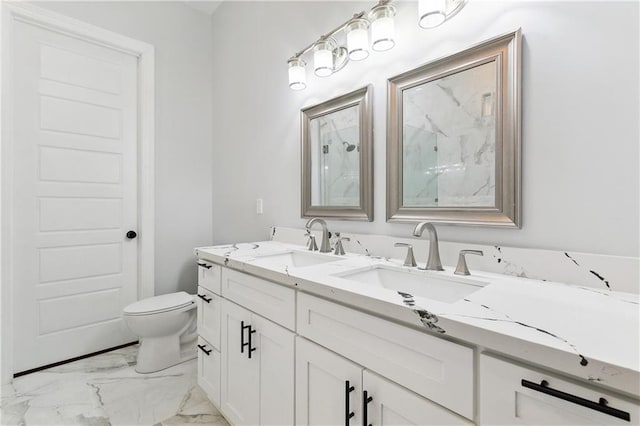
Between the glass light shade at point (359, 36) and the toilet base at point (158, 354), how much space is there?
207 cm

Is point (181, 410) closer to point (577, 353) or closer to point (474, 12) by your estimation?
point (577, 353)

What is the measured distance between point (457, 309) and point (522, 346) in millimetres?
151

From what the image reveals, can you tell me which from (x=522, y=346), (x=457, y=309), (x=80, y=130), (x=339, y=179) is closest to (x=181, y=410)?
(x=339, y=179)

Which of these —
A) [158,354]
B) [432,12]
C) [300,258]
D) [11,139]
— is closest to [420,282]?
[300,258]

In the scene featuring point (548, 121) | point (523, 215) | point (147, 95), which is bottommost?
point (523, 215)

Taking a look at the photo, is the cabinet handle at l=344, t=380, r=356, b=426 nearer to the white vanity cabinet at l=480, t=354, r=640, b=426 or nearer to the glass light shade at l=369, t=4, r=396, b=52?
the white vanity cabinet at l=480, t=354, r=640, b=426

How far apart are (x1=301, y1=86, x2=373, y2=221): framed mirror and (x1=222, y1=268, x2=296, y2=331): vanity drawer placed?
58cm

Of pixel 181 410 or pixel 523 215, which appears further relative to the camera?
pixel 181 410

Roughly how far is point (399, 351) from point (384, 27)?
1222mm

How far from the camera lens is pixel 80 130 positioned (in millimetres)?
2154

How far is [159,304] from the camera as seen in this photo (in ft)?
6.62

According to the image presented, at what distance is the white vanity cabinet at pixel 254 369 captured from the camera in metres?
1.07

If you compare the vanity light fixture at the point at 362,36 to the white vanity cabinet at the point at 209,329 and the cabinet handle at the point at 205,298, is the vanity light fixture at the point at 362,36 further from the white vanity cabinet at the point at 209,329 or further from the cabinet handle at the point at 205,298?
the cabinet handle at the point at 205,298

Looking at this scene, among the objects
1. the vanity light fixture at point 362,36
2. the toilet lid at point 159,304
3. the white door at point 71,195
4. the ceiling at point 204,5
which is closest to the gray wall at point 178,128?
the ceiling at point 204,5
